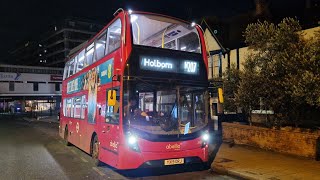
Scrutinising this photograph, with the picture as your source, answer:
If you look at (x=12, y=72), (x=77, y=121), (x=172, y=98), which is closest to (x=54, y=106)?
(x=12, y=72)

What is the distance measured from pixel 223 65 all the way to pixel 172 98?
12.0 meters

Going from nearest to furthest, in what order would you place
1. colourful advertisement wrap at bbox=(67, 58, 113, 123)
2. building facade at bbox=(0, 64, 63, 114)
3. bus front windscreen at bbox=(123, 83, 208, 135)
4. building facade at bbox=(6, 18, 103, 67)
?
bus front windscreen at bbox=(123, 83, 208, 135)
colourful advertisement wrap at bbox=(67, 58, 113, 123)
building facade at bbox=(0, 64, 63, 114)
building facade at bbox=(6, 18, 103, 67)

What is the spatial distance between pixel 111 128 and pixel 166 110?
5.22 ft

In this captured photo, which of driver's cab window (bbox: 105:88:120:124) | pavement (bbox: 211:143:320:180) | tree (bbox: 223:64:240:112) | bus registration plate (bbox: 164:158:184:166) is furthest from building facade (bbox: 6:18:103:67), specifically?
bus registration plate (bbox: 164:158:184:166)

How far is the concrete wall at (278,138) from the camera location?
10.9 meters

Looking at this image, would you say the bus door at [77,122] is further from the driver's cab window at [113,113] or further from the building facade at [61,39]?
the building facade at [61,39]

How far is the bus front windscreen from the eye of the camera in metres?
8.46

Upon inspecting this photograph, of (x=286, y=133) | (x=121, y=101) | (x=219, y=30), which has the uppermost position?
(x=219, y=30)

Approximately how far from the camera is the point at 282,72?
37.2 feet

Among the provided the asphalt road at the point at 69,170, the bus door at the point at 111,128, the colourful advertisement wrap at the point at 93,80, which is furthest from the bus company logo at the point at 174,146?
the colourful advertisement wrap at the point at 93,80

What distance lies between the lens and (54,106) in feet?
274

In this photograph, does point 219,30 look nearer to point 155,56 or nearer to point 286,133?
Answer: point 286,133

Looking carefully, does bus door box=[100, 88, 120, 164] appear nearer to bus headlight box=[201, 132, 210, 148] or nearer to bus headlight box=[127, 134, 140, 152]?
bus headlight box=[127, 134, 140, 152]

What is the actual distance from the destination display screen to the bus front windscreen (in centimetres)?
47
